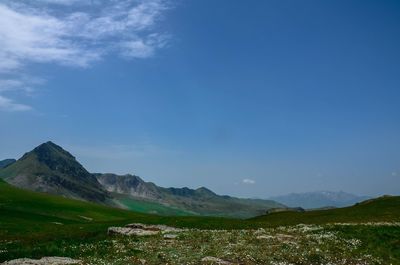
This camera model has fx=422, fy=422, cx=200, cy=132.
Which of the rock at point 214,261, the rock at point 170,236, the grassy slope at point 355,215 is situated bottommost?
the rock at point 214,261

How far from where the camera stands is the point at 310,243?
41250 mm

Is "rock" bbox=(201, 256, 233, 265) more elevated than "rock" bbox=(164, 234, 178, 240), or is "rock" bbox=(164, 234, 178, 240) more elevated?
"rock" bbox=(164, 234, 178, 240)

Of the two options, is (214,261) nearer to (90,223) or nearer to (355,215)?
(355,215)

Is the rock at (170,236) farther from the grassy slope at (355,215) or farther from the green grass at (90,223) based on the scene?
the grassy slope at (355,215)

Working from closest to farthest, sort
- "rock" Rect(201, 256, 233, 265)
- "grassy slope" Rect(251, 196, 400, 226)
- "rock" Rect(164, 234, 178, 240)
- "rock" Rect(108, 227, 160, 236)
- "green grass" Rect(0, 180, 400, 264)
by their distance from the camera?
1. "rock" Rect(201, 256, 233, 265)
2. "green grass" Rect(0, 180, 400, 264)
3. "rock" Rect(164, 234, 178, 240)
4. "rock" Rect(108, 227, 160, 236)
5. "grassy slope" Rect(251, 196, 400, 226)

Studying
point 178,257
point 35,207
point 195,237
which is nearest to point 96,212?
point 35,207

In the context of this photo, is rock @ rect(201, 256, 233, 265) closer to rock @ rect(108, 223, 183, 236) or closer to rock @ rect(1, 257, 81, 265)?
rock @ rect(1, 257, 81, 265)

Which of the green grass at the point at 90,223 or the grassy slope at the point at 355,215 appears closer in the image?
the green grass at the point at 90,223

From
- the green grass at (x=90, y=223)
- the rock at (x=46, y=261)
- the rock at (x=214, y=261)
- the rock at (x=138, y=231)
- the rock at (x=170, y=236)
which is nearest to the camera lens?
the rock at (x=46, y=261)

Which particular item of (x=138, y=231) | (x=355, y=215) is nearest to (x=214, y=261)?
(x=138, y=231)

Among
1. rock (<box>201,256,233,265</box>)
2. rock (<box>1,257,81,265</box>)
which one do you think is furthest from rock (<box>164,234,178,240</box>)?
rock (<box>1,257,81,265</box>)

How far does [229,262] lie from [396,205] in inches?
2753

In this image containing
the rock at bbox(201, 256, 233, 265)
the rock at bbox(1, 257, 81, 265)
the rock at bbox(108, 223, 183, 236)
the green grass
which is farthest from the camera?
the rock at bbox(108, 223, 183, 236)

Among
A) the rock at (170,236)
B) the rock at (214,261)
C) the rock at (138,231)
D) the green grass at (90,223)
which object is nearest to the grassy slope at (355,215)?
the green grass at (90,223)
